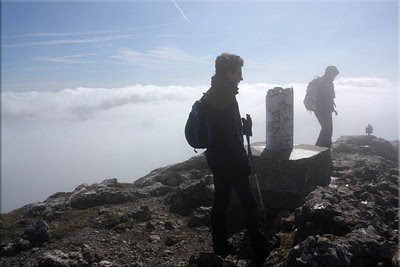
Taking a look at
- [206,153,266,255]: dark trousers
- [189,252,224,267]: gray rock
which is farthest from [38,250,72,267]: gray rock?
[206,153,266,255]: dark trousers

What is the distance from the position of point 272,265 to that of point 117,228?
15.2ft

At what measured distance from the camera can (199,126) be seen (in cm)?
568

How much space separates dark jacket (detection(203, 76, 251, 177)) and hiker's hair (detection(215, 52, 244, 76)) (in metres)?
0.17


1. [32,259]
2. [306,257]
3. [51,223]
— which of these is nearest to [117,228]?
[32,259]

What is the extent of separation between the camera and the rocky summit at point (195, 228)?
17.1ft

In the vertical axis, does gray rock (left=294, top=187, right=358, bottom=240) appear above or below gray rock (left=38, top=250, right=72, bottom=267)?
above

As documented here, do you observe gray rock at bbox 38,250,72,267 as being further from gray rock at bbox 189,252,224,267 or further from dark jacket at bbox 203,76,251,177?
dark jacket at bbox 203,76,251,177

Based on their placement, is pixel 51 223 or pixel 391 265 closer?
pixel 391 265

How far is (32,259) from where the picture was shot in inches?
288

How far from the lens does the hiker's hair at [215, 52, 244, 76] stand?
5555 millimetres

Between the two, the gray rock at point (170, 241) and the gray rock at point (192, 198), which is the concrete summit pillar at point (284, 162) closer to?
the gray rock at point (192, 198)

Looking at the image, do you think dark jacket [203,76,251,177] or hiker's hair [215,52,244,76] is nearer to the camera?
hiker's hair [215,52,244,76]

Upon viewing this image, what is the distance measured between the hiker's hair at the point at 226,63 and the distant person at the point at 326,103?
27.7 feet

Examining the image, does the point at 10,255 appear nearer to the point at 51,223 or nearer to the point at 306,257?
the point at 51,223
